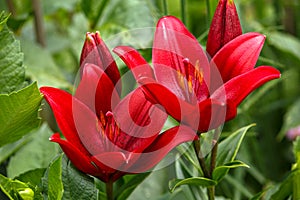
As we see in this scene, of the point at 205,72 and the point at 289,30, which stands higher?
the point at 205,72

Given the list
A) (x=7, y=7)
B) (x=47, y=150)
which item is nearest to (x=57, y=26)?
(x=7, y=7)

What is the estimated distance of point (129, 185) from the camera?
1.58 feet

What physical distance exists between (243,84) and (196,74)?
0.15 feet

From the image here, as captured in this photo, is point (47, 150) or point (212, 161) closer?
point (212, 161)

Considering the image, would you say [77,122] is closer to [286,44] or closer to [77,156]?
[77,156]

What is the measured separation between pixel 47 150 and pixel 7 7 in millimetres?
317

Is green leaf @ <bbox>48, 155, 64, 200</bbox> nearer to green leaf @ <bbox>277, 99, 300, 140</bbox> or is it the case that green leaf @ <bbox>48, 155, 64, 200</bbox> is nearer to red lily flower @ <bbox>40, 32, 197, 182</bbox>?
red lily flower @ <bbox>40, 32, 197, 182</bbox>

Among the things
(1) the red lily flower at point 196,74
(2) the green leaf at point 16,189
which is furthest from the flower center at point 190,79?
(2) the green leaf at point 16,189

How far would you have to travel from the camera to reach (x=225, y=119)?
0.39m

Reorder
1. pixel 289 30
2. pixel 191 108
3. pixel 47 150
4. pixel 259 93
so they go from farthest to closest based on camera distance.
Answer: pixel 289 30 < pixel 259 93 < pixel 47 150 < pixel 191 108

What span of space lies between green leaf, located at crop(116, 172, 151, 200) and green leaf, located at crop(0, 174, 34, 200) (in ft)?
0.30

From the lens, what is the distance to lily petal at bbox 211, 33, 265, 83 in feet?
1.31

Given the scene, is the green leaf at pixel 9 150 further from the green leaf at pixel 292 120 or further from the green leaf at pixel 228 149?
the green leaf at pixel 292 120

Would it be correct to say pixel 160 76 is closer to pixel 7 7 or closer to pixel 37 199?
pixel 37 199
